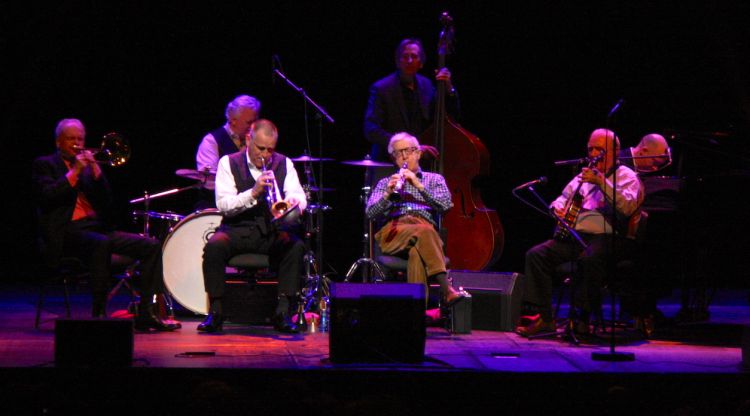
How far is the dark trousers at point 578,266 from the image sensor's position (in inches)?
241

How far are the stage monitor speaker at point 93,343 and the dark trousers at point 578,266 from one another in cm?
280

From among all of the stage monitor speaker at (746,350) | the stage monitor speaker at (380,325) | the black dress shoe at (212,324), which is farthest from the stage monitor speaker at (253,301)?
the stage monitor speaker at (746,350)

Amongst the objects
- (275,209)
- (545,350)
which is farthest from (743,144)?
(275,209)

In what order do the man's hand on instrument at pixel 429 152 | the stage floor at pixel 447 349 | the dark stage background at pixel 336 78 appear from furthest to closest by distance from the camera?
the dark stage background at pixel 336 78 → the man's hand on instrument at pixel 429 152 → the stage floor at pixel 447 349

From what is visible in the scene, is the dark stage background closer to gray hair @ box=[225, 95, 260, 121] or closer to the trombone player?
gray hair @ box=[225, 95, 260, 121]

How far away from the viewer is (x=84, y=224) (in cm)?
636

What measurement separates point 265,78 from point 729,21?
403 centimetres

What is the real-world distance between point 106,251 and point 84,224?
28 centimetres

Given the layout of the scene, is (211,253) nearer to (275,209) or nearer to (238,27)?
(275,209)

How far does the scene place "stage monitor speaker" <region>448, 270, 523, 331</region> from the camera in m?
6.69

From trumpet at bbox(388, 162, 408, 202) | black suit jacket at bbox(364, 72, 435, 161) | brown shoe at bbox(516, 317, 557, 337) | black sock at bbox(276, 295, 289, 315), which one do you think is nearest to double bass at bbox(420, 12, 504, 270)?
black suit jacket at bbox(364, 72, 435, 161)

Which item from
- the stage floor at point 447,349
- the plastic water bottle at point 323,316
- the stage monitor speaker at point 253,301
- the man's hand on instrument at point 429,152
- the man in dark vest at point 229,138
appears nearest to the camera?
the stage floor at point 447,349

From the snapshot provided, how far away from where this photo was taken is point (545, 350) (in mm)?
5570

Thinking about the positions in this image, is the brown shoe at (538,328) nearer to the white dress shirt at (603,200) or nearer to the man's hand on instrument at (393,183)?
the white dress shirt at (603,200)
